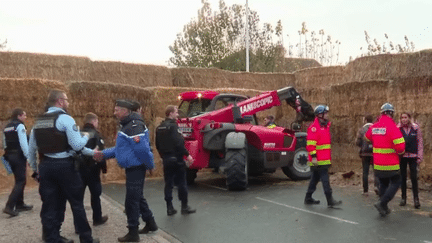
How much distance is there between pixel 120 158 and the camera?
19.8 ft

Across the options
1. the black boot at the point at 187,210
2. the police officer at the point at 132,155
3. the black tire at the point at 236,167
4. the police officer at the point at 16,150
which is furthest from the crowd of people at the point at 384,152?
the police officer at the point at 16,150

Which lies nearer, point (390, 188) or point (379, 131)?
point (390, 188)

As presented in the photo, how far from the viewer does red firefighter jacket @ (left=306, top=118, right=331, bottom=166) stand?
8531mm

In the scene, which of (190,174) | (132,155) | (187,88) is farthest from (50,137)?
(187,88)

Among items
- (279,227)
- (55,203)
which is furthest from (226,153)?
(55,203)

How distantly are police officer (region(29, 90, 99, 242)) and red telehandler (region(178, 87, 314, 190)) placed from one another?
538 centimetres

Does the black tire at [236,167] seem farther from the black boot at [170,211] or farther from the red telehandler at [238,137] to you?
the black boot at [170,211]

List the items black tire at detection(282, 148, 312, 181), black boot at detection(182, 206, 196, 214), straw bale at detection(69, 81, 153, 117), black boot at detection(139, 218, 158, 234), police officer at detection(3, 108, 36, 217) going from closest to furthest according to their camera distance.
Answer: black boot at detection(139, 218, 158, 234), police officer at detection(3, 108, 36, 217), black boot at detection(182, 206, 196, 214), black tire at detection(282, 148, 312, 181), straw bale at detection(69, 81, 153, 117)

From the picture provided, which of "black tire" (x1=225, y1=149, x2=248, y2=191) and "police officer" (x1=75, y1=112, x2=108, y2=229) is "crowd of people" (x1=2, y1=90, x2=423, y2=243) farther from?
"black tire" (x1=225, y1=149, x2=248, y2=191)

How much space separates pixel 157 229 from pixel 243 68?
24.3 meters

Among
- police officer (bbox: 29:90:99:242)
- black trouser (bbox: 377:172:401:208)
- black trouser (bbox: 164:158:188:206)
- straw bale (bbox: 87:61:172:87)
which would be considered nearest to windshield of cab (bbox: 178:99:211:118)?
black trouser (bbox: 164:158:188:206)

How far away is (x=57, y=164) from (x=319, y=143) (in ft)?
16.6

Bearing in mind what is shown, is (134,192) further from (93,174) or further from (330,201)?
(330,201)

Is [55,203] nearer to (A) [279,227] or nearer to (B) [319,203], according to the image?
(A) [279,227]
